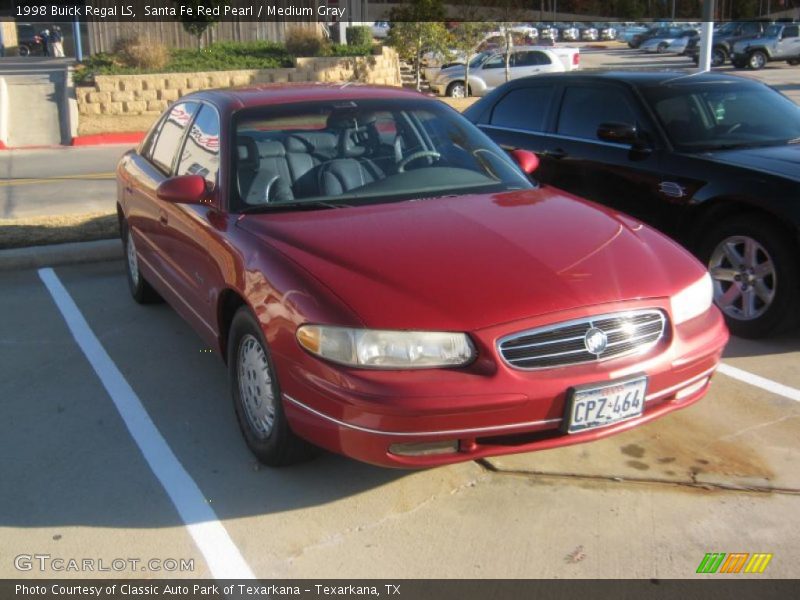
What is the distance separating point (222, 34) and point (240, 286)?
20118mm

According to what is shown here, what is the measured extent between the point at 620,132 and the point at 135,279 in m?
3.58

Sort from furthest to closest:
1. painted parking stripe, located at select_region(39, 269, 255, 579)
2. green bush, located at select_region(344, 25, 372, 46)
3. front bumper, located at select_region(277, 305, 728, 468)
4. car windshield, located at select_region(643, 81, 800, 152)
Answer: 1. green bush, located at select_region(344, 25, 372, 46)
2. car windshield, located at select_region(643, 81, 800, 152)
3. painted parking stripe, located at select_region(39, 269, 255, 579)
4. front bumper, located at select_region(277, 305, 728, 468)

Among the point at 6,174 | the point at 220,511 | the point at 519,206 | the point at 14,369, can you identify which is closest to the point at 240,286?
the point at 220,511

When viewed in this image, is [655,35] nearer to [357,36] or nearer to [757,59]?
[757,59]

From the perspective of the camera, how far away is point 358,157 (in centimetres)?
461

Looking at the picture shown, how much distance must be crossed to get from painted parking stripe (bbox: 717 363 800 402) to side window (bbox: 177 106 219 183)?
120 inches

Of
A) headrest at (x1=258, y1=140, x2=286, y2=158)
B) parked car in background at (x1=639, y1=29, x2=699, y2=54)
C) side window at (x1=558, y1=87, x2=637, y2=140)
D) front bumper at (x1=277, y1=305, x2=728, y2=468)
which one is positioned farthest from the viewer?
parked car in background at (x1=639, y1=29, x2=699, y2=54)

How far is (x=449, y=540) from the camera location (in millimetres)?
3277

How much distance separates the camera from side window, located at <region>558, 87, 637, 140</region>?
6.34 meters

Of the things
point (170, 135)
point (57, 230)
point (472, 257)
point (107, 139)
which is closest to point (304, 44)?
point (107, 139)

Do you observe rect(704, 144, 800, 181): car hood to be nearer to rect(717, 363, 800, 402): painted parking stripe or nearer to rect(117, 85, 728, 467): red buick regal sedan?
rect(717, 363, 800, 402): painted parking stripe

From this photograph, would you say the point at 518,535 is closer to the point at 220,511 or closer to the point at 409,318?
the point at 409,318

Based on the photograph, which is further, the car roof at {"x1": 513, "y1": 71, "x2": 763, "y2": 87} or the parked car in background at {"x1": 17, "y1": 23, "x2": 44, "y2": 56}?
the parked car in background at {"x1": 17, "y1": 23, "x2": 44, "y2": 56}
